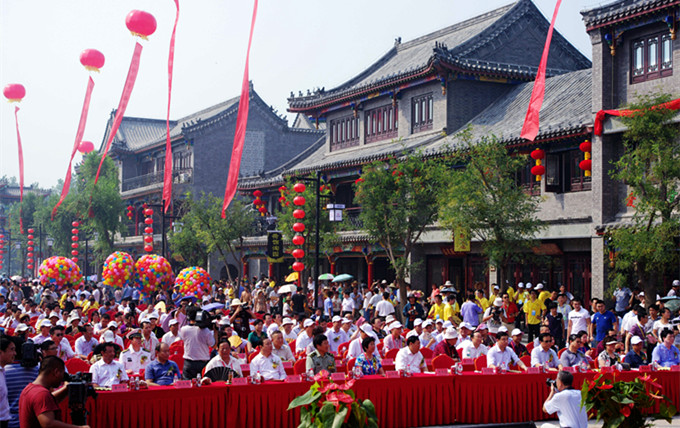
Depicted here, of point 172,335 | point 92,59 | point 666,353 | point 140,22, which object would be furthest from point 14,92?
point 666,353

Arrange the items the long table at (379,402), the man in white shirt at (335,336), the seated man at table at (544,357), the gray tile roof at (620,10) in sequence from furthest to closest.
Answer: the gray tile roof at (620,10) → the man in white shirt at (335,336) → the seated man at table at (544,357) → the long table at (379,402)

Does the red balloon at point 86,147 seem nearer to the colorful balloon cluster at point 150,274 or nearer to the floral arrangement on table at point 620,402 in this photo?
the colorful balloon cluster at point 150,274

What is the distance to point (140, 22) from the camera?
15.9m

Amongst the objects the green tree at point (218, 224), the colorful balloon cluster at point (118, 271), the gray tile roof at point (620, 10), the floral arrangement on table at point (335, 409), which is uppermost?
the gray tile roof at point (620, 10)

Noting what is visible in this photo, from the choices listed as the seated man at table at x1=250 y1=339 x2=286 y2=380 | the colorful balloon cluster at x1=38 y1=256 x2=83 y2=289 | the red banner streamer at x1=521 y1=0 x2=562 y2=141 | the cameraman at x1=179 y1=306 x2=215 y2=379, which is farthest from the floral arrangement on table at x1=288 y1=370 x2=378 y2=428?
the colorful balloon cluster at x1=38 y1=256 x2=83 y2=289

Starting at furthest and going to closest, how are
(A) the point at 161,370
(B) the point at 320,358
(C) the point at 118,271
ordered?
(C) the point at 118,271
(B) the point at 320,358
(A) the point at 161,370

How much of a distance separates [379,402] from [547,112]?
1821 cm

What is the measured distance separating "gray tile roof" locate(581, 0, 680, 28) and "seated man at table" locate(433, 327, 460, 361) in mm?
12178

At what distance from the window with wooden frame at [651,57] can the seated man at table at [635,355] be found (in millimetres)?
11042

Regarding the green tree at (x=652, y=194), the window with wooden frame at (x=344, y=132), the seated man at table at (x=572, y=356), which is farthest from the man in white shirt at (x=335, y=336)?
the window with wooden frame at (x=344, y=132)

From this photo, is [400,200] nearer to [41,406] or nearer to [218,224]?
[218,224]

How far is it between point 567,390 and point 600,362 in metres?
4.84

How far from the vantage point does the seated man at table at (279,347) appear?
40.3 ft

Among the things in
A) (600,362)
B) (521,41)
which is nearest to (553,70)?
(521,41)
